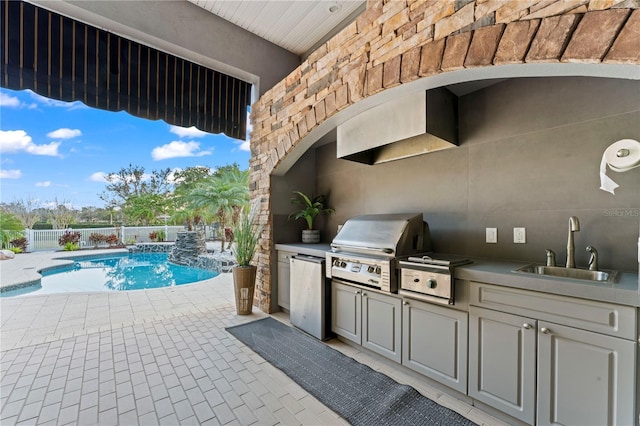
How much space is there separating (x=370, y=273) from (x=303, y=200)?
5.99 feet

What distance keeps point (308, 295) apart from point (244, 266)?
1076 mm

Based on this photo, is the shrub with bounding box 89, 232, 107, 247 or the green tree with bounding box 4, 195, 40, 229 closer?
the green tree with bounding box 4, 195, 40, 229

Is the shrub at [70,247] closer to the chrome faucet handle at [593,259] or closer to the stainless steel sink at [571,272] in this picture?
the stainless steel sink at [571,272]

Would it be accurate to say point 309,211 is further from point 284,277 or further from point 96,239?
point 96,239

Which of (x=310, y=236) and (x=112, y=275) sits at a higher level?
(x=310, y=236)

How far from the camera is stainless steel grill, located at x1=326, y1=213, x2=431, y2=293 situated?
83.9 inches

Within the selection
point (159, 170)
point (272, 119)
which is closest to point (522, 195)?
point (272, 119)

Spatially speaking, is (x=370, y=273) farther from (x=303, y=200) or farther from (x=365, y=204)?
(x=303, y=200)

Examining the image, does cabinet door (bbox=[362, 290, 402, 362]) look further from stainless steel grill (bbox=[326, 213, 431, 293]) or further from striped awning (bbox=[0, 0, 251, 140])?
striped awning (bbox=[0, 0, 251, 140])

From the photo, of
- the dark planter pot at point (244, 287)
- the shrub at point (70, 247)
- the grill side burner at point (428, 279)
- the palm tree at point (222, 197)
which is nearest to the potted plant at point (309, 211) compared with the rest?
the dark planter pot at point (244, 287)

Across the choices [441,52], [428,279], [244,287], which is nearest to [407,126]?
[441,52]

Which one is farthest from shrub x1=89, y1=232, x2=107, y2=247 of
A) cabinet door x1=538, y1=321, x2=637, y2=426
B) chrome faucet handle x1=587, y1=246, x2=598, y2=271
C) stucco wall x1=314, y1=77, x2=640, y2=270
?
chrome faucet handle x1=587, y1=246, x2=598, y2=271

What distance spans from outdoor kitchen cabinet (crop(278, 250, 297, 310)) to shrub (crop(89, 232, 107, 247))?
10.3 metres

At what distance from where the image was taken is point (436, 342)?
1.87 meters
